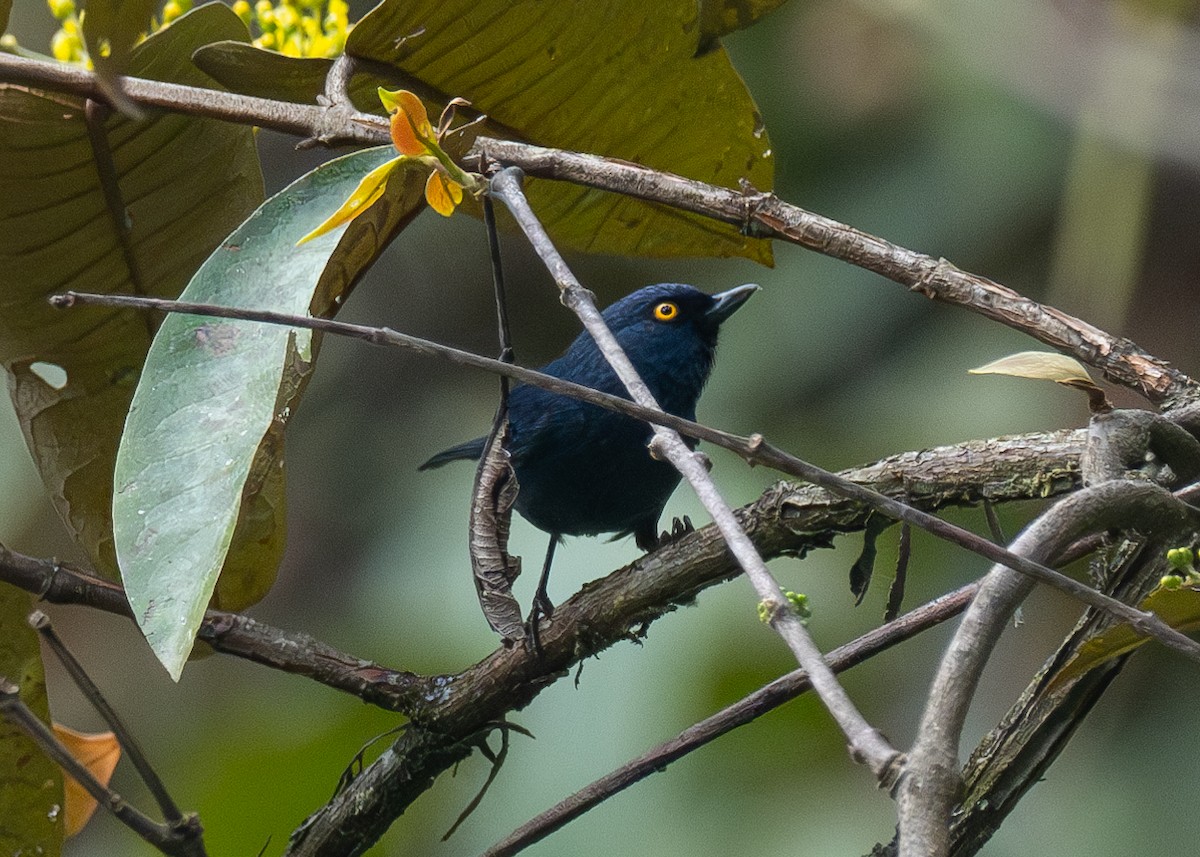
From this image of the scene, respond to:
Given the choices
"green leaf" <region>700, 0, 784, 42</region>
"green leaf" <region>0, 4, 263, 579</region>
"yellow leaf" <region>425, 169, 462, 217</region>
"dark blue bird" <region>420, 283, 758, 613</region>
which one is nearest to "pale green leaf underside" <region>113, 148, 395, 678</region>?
"yellow leaf" <region>425, 169, 462, 217</region>

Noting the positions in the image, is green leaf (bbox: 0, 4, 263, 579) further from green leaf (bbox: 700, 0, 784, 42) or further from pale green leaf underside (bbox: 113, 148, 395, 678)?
green leaf (bbox: 700, 0, 784, 42)

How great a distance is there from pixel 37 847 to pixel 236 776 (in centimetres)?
178

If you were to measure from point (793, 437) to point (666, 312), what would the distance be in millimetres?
1531

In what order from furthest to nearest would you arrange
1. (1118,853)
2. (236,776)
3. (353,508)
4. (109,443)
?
(353,508), (236,776), (1118,853), (109,443)

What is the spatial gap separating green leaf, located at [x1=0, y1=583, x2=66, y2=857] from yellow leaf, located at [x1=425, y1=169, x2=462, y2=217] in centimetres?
99

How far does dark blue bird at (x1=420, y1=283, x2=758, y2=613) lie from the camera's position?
2.65 meters

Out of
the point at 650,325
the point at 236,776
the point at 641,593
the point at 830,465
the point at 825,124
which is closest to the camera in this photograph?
the point at 641,593

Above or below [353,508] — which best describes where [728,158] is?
below

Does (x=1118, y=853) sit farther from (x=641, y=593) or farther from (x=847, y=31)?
(x=847, y=31)

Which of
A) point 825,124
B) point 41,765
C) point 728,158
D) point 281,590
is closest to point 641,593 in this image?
point 728,158

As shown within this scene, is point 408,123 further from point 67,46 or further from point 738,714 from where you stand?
point 67,46

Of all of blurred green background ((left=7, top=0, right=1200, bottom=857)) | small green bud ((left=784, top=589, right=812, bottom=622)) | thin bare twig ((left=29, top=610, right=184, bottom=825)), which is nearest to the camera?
small green bud ((left=784, top=589, right=812, bottom=622))

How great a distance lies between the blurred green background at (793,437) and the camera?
3.61 metres

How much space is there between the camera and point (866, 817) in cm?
349
